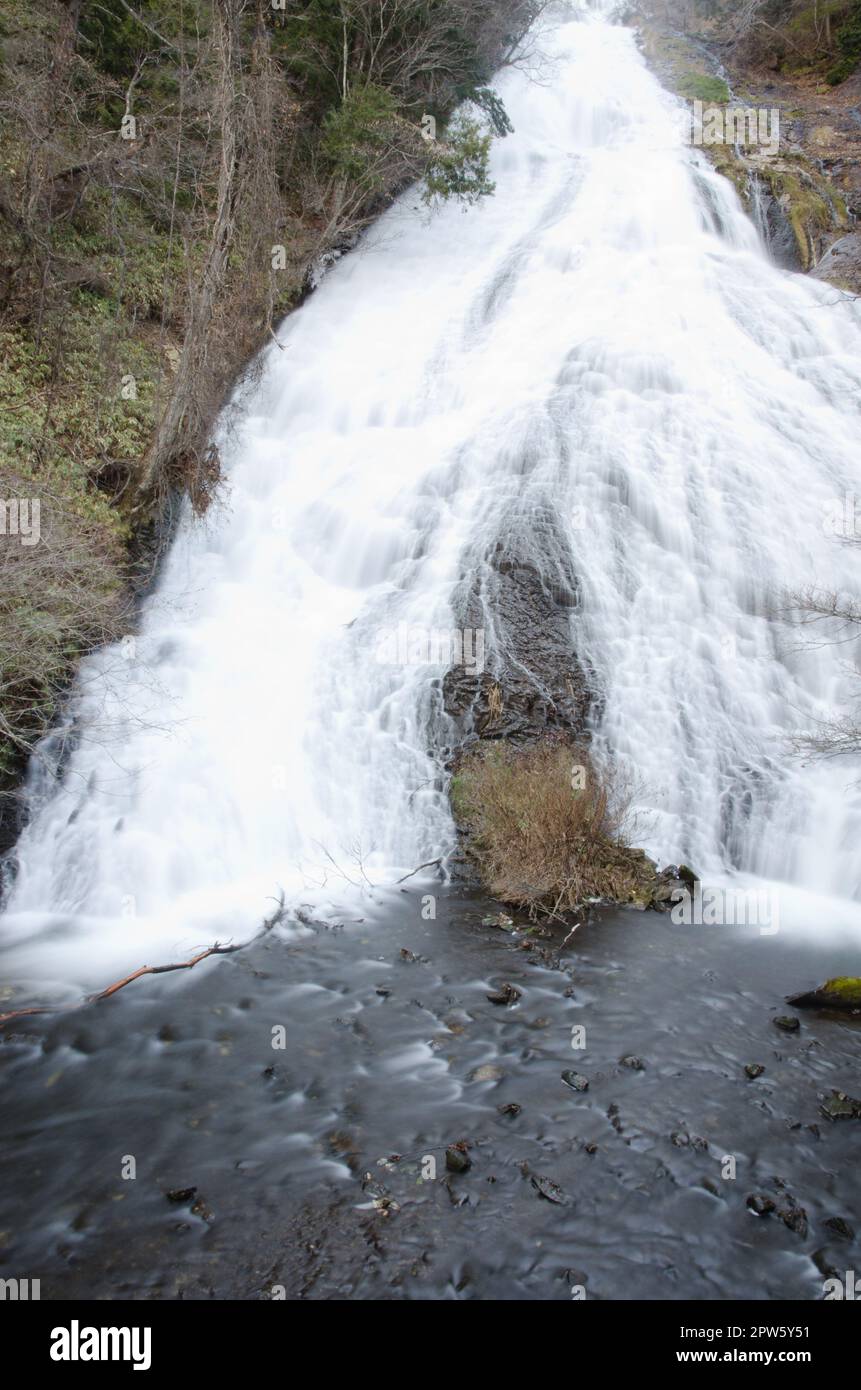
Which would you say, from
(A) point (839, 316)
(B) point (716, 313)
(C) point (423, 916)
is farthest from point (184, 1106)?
(A) point (839, 316)

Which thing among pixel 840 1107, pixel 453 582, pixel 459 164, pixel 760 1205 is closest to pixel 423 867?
pixel 453 582

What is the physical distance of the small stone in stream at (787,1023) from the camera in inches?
269

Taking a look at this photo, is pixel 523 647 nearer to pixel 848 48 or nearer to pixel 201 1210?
pixel 201 1210

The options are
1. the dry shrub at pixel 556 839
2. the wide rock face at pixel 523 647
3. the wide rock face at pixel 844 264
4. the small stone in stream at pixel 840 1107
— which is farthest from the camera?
the wide rock face at pixel 844 264

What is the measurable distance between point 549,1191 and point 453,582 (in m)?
7.86

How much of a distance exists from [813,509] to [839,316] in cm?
674

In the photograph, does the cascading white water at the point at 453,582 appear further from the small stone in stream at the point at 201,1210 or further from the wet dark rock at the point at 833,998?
the small stone in stream at the point at 201,1210

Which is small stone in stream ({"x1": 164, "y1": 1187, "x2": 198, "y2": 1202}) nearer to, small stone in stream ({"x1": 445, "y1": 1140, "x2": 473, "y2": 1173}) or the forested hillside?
small stone in stream ({"x1": 445, "y1": 1140, "x2": 473, "y2": 1173})

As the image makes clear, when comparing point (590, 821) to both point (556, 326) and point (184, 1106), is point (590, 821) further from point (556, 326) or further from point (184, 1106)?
Answer: point (556, 326)

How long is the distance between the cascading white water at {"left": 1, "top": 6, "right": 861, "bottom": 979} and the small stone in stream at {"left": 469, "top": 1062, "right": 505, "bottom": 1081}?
9.58 feet

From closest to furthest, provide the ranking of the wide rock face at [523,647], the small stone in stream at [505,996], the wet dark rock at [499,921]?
the small stone in stream at [505,996]
the wet dark rock at [499,921]
the wide rock face at [523,647]

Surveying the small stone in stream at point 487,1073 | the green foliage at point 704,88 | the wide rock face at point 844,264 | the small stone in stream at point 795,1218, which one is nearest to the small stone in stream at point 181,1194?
the small stone in stream at point 487,1073

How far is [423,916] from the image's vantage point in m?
8.68

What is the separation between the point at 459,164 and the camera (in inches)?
774
